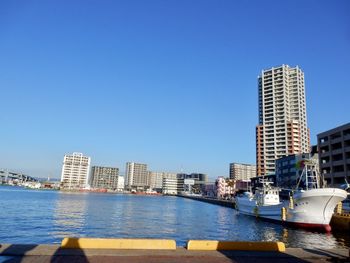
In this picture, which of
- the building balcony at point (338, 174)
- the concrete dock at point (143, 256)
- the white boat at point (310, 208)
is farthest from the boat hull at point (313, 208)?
the building balcony at point (338, 174)

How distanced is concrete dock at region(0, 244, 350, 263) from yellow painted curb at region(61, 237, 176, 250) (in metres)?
0.51

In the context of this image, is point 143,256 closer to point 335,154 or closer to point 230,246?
point 230,246

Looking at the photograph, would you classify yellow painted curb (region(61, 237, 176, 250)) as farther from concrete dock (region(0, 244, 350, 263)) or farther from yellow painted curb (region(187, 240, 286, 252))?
yellow painted curb (region(187, 240, 286, 252))

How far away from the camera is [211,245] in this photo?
17.1m

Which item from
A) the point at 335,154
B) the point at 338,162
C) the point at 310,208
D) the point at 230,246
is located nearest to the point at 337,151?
the point at 335,154

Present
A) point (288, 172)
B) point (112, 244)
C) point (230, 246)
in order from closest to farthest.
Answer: point (112, 244), point (230, 246), point (288, 172)

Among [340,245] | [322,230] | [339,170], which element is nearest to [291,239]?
[340,245]

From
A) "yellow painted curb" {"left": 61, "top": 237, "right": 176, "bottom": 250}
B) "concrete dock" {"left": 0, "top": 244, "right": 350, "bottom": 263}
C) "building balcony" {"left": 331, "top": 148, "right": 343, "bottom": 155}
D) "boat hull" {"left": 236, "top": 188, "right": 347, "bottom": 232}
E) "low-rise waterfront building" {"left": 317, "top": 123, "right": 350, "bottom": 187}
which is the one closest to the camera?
"concrete dock" {"left": 0, "top": 244, "right": 350, "bottom": 263}

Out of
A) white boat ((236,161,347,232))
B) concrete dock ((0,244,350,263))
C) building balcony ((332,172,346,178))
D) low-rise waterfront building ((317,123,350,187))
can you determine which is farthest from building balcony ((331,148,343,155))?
concrete dock ((0,244,350,263))

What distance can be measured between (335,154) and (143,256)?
93.3m

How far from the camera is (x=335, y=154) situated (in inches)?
3733

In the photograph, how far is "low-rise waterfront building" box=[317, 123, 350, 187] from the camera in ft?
293

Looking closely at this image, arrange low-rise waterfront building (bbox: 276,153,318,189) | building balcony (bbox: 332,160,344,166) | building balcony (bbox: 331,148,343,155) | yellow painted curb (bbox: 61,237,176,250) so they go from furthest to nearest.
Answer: low-rise waterfront building (bbox: 276,153,318,189) → building balcony (bbox: 331,148,343,155) → building balcony (bbox: 332,160,344,166) → yellow painted curb (bbox: 61,237,176,250)

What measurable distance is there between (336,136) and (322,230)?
58.6m
